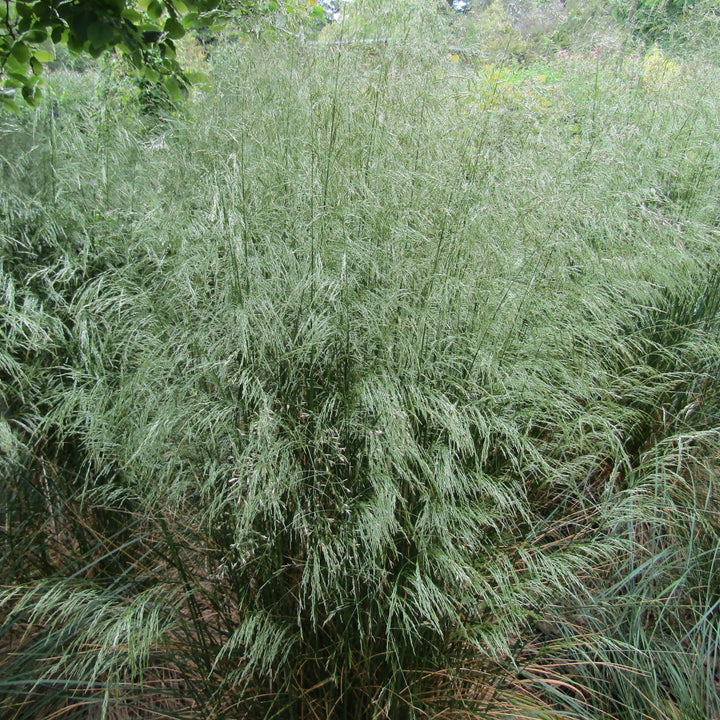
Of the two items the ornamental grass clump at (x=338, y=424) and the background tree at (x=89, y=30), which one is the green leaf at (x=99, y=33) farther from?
the ornamental grass clump at (x=338, y=424)

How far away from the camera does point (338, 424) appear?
5.64ft

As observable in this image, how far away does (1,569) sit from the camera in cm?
198

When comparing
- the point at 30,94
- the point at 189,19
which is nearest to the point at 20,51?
the point at 30,94

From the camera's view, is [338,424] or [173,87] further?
[173,87]

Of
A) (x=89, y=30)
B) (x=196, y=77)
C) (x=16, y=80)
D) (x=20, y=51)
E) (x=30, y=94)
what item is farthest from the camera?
(x=196, y=77)

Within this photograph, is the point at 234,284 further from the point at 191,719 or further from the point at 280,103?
the point at 191,719

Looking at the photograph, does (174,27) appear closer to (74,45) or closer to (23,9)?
(74,45)

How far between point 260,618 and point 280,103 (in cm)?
186

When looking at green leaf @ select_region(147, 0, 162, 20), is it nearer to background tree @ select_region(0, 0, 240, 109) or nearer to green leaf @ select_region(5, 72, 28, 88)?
background tree @ select_region(0, 0, 240, 109)

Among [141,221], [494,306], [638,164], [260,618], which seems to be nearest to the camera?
[260,618]

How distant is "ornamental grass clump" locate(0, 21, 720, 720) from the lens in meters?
1.69

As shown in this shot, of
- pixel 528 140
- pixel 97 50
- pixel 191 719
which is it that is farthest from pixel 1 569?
pixel 528 140

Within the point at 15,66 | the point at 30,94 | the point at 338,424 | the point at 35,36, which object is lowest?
the point at 338,424

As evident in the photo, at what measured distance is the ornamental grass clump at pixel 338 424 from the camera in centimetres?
169
